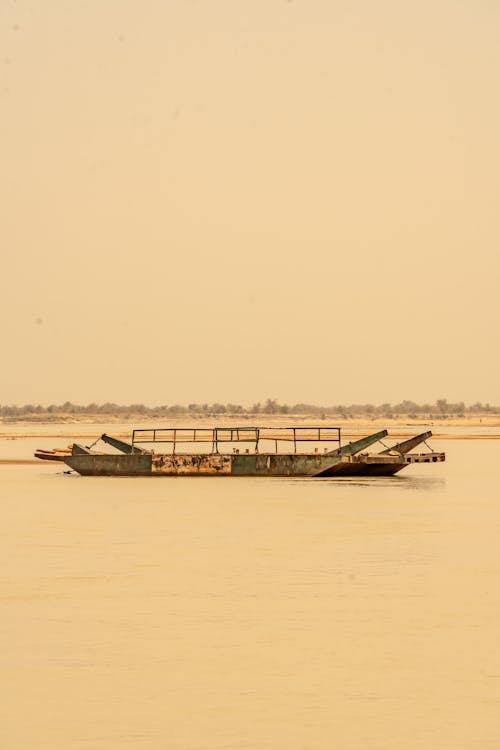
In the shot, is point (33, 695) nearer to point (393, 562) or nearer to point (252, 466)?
point (393, 562)

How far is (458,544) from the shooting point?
96.3ft

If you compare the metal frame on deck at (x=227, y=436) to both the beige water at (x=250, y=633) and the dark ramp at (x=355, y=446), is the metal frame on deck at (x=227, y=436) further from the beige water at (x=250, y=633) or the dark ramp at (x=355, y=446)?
the beige water at (x=250, y=633)

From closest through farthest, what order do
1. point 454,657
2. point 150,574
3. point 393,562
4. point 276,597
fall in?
1. point 454,657
2. point 276,597
3. point 150,574
4. point 393,562

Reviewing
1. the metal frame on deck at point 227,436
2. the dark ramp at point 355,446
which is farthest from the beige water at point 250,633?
the dark ramp at point 355,446

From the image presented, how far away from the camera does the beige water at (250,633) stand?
1305cm

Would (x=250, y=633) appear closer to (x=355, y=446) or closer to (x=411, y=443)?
(x=411, y=443)

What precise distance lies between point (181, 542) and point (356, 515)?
8312 mm

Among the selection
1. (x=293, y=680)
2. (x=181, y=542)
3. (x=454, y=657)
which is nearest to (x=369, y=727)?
(x=293, y=680)

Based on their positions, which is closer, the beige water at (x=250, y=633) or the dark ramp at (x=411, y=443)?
the beige water at (x=250, y=633)

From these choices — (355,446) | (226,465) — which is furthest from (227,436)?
(355,446)

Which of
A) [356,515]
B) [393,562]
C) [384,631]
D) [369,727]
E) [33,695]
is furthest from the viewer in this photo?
[356,515]

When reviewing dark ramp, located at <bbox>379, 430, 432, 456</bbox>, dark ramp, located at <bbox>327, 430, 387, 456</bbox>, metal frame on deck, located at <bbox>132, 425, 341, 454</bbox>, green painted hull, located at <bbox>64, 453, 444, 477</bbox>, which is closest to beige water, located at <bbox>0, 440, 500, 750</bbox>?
metal frame on deck, located at <bbox>132, 425, 341, 454</bbox>

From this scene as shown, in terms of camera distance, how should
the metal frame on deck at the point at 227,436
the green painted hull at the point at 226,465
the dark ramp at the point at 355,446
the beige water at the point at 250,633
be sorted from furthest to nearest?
the green painted hull at the point at 226,465
the dark ramp at the point at 355,446
the metal frame on deck at the point at 227,436
the beige water at the point at 250,633

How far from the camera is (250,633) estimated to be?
17781 millimetres
